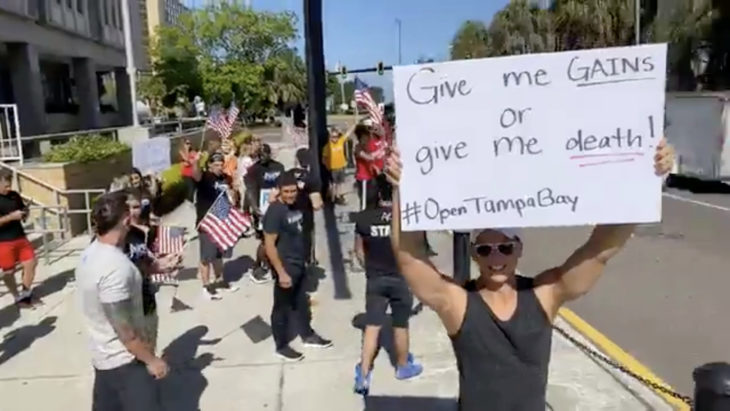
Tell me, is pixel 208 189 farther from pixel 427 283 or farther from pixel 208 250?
pixel 427 283

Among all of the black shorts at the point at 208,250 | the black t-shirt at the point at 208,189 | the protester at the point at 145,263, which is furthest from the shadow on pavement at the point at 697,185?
the protester at the point at 145,263

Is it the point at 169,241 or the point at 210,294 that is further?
the point at 210,294

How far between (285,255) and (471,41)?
66407 mm

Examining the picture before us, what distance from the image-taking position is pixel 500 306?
267 cm

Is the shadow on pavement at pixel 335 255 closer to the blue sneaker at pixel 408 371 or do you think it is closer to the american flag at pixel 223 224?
the american flag at pixel 223 224

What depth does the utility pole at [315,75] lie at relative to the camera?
43.5 feet

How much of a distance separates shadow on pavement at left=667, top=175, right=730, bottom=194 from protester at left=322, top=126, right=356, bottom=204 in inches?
329

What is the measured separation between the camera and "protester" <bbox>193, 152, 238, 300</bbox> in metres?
8.04

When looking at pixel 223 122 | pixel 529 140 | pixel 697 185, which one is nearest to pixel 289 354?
pixel 529 140

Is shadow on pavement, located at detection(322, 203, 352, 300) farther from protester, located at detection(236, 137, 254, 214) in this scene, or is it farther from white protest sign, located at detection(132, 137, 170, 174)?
white protest sign, located at detection(132, 137, 170, 174)

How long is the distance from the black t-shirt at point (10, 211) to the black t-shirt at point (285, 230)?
287cm

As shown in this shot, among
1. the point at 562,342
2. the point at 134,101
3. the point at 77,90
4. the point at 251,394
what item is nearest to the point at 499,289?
the point at 251,394

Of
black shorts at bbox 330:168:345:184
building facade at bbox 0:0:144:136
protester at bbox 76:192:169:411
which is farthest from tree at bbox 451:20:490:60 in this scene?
protester at bbox 76:192:169:411

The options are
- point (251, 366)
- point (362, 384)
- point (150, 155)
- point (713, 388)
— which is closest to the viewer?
point (713, 388)
